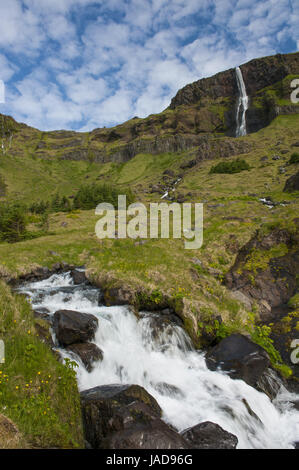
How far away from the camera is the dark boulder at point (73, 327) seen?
36.1ft

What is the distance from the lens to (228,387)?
34.9 ft

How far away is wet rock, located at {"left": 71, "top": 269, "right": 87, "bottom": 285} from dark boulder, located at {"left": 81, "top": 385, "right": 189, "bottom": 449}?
12226mm

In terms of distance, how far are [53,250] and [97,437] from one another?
2117 centimetres

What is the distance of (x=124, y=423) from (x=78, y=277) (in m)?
14.7

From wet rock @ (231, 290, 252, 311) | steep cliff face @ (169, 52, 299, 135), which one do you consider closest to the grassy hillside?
wet rock @ (231, 290, 252, 311)

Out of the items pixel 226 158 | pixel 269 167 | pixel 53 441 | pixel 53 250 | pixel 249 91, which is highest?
pixel 249 91

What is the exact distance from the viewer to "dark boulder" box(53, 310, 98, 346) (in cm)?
1099

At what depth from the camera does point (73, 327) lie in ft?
36.9

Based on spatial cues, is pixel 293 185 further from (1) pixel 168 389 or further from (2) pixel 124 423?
(2) pixel 124 423

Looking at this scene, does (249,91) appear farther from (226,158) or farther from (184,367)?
(184,367)

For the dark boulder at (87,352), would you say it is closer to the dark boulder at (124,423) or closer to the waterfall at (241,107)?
the dark boulder at (124,423)
